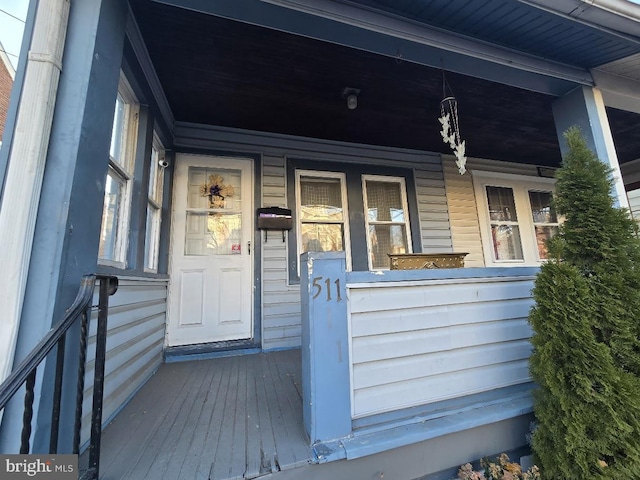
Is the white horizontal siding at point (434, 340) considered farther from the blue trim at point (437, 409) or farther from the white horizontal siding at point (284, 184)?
the white horizontal siding at point (284, 184)

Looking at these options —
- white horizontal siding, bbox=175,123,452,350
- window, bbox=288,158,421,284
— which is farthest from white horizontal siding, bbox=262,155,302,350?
window, bbox=288,158,421,284

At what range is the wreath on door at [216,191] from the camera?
318 cm

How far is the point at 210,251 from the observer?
3078mm

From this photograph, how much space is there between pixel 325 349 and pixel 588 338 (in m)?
1.37

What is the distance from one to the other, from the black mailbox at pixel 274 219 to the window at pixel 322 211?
171mm

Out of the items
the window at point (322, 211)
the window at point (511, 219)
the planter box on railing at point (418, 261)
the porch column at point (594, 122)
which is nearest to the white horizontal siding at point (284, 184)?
the window at point (322, 211)

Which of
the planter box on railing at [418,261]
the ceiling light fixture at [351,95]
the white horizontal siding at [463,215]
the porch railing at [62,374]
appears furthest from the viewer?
the white horizontal siding at [463,215]

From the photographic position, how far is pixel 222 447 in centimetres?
133

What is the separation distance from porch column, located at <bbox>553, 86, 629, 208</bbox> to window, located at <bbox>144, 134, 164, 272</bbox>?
3.95 m

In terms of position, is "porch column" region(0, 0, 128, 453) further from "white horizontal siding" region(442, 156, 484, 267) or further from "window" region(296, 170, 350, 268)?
"white horizontal siding" region(442, 156, 484, 267)

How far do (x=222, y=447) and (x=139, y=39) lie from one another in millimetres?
A: 2701

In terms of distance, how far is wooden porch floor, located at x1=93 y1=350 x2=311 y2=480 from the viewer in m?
1.20

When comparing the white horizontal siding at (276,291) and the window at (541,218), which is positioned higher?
the window at (541,218)

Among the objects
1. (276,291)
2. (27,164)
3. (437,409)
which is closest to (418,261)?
(437,409)
